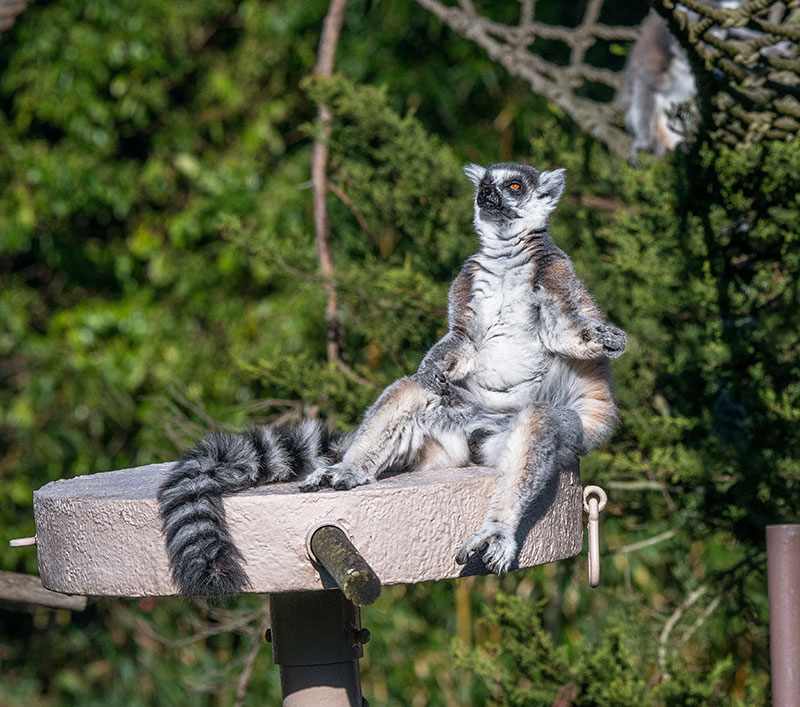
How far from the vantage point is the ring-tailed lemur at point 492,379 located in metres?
1.93

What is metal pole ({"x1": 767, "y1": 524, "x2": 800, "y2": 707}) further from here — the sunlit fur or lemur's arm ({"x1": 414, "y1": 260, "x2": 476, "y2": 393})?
lemur's arm ({"x1": 414, "y1": 260, "x2": 476, "y2": 393})

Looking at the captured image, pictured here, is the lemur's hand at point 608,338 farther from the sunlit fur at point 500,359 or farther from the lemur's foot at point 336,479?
the lemur's foot at point 336,479

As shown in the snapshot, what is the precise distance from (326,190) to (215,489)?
2.04 meters

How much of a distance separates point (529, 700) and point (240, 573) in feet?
5.03

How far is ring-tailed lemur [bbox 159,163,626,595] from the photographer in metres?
1.93

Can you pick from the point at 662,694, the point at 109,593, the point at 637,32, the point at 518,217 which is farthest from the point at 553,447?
the point at 637,32

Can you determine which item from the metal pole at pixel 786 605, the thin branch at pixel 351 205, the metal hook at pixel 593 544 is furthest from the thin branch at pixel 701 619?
the thin branch at pixel 351 205

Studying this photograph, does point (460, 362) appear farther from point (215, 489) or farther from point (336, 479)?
point (215, 489)

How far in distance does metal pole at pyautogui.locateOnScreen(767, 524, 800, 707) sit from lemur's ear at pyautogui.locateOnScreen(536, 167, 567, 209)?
77 cm

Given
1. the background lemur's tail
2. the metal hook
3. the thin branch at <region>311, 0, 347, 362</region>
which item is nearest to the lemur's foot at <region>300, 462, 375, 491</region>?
the background lemur's tail

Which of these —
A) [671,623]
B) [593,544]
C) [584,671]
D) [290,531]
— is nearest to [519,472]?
[593,544]

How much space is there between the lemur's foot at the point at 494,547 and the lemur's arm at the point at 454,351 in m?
0.37

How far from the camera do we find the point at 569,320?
6.40 feet

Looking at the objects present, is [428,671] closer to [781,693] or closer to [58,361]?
[58,361]
